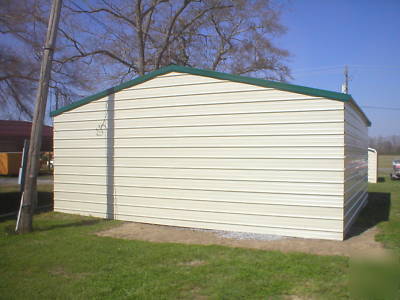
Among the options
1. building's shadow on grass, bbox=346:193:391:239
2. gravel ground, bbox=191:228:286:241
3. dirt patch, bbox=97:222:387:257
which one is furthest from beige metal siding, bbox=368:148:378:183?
gravel ground, bbox=191:228:286:241

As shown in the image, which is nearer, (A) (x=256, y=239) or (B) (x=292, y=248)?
(B) (x=292, y=248)

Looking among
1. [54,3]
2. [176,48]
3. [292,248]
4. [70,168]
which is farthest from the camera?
[176,48]

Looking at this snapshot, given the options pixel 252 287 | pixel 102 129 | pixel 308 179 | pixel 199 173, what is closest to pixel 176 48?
pixel 102 129

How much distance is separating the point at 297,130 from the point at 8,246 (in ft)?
17.8

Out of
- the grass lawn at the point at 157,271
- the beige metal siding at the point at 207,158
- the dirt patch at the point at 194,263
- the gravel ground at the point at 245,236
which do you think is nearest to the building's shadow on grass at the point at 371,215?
the grass lawn at the point at 157,271

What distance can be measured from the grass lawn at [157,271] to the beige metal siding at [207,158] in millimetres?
1316

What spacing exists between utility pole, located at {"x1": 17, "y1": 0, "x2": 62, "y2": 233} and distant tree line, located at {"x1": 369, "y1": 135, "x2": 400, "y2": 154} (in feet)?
178

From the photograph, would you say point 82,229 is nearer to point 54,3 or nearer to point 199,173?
point 199,173

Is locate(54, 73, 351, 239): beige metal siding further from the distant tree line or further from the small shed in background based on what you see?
the distant tree line

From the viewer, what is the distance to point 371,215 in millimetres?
9000

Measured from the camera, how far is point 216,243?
6.51 meters

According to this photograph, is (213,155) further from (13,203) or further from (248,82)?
(13,203)

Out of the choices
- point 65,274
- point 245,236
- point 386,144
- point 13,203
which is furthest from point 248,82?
point 386,144

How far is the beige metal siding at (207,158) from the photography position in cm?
663
